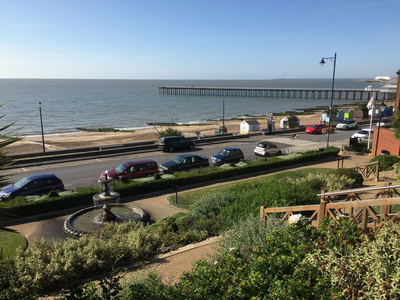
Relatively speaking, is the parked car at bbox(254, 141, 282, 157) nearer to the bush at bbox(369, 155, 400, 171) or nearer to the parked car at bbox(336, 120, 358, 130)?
the bush at bbox(369, 155, 400, 171)

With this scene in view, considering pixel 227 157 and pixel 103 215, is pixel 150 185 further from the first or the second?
Result: pixel 227 157

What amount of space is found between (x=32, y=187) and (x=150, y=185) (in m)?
6.18

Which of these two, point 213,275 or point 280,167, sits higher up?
point 213,275

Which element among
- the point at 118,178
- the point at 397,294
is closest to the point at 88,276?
the point at 397,294

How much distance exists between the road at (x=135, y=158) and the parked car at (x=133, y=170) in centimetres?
186

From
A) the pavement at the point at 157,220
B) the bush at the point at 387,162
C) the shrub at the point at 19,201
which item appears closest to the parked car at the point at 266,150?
the pavement at the point at 157,220

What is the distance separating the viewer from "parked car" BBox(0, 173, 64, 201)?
17.1 meters

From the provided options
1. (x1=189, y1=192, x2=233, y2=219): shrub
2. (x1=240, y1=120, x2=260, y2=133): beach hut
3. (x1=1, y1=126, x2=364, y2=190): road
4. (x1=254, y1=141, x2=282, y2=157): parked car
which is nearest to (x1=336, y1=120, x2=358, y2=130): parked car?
(x1=1, y1=126, x2=364, y2=190): road

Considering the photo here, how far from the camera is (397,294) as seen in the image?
176 inches

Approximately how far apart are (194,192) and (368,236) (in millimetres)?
→ 12948

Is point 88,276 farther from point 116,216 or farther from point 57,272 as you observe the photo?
point 116,216

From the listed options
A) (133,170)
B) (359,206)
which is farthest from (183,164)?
(359,206)

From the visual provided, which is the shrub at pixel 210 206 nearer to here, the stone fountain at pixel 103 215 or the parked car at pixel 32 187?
the stone fountain at pixel 103 215

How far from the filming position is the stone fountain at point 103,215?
13844mm
